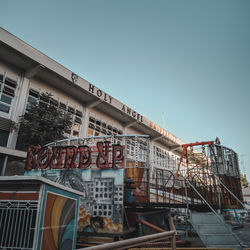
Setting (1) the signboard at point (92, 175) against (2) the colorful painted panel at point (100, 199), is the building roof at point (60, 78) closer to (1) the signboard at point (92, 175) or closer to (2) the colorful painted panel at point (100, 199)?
(1) the signboard at point (92, 175)

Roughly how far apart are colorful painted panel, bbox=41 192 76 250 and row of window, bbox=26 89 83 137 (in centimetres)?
1156

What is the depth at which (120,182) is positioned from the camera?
36.1ft

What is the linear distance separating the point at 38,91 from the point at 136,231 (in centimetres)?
1310

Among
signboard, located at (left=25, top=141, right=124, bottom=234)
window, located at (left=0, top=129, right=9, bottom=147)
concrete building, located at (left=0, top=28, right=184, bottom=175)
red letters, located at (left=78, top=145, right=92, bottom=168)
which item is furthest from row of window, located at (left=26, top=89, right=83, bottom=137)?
red letters, located at (left=78, top=145, right=92, bottom=168)

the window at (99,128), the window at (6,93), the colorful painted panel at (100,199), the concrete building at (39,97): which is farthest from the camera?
the window at (99,128)

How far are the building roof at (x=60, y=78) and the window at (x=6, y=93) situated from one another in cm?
143

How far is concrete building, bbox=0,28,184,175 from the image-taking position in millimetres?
15234

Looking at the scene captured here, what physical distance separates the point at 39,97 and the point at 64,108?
8.12 feet

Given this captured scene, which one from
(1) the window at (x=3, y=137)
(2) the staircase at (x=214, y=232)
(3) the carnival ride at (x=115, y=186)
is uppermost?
(1) the window at (x=3, y=137)

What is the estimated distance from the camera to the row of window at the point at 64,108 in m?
17.6

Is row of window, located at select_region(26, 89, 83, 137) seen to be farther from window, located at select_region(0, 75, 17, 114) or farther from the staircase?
the staircase

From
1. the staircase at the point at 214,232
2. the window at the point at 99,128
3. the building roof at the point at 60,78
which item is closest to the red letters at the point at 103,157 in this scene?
the staircase at the point at 214,232

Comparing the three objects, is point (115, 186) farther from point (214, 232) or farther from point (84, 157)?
point (214, 232)

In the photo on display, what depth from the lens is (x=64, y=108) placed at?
19688mm
